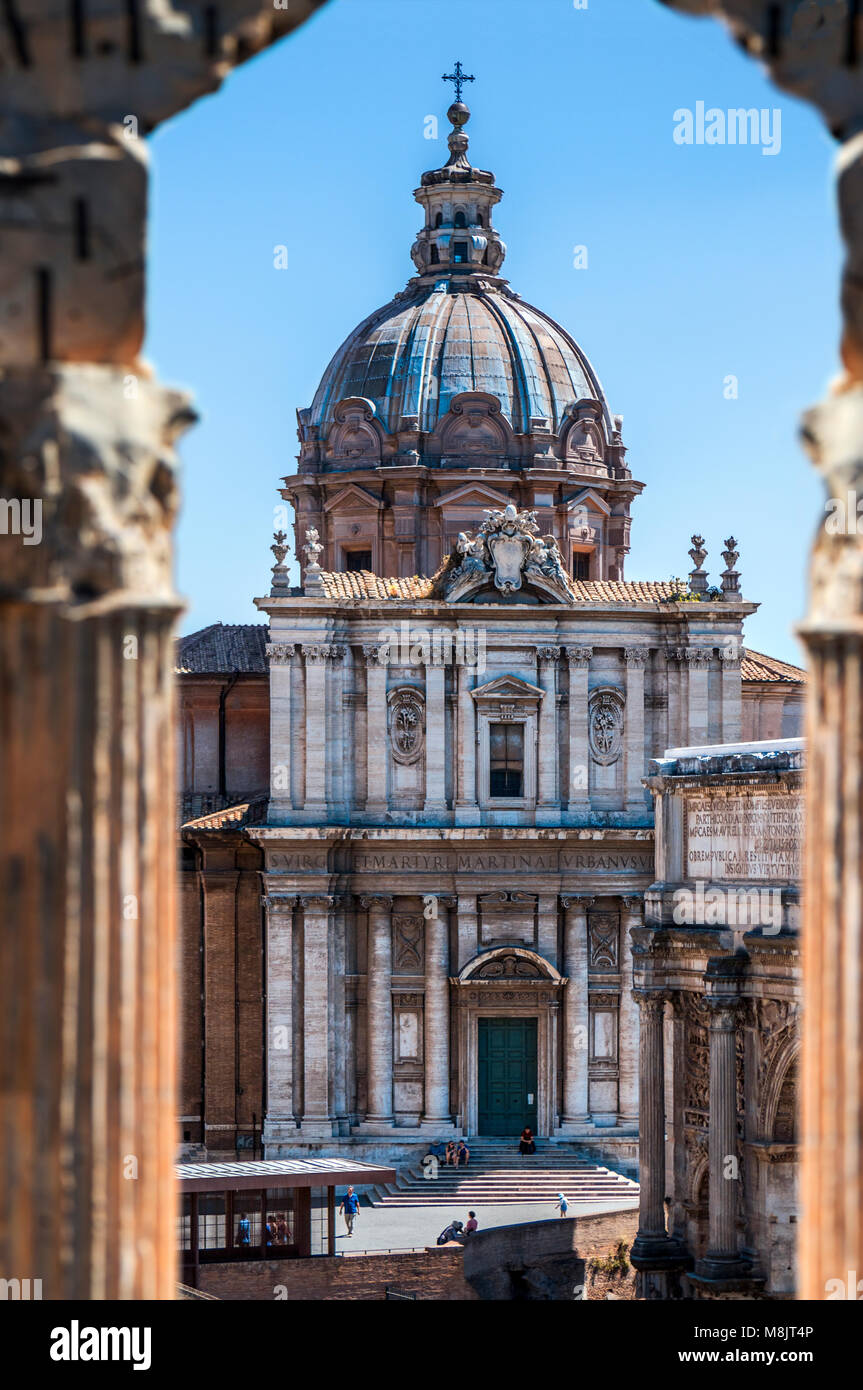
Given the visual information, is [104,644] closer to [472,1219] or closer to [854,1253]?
Result: [854,1253]

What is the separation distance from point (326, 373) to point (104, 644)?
5207 centimetres

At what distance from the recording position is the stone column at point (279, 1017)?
47.9 metres

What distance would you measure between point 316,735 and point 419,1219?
1065 centimetres

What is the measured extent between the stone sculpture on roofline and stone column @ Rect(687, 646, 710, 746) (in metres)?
2.86

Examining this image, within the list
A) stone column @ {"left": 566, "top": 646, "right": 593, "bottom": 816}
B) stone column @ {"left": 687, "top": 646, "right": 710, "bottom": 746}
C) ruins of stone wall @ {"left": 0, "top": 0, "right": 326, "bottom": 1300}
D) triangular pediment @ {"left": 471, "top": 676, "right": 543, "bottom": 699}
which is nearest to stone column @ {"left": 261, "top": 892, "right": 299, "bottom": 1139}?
triangular pediment @ {"left": 471, "top": 676, "right": 543, "bottom": 699}

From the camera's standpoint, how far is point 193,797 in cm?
5322

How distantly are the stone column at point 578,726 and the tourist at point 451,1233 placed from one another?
38.0 ft

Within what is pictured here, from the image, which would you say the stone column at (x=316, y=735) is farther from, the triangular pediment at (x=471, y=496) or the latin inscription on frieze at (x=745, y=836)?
the latin inscription on frieze at (x=745, y=836)

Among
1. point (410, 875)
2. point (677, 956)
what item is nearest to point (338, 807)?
point (410, 875)

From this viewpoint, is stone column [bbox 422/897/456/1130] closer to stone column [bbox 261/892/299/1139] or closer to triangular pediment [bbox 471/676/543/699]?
stone column [bbox 261/892/299/1139]

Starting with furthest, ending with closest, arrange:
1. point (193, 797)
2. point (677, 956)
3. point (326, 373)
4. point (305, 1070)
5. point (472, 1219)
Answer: point (326, 373) → point (193, 797) → point (305, 1070) → point (472, 1219) → point (677, 956)

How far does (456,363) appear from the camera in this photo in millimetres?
57281

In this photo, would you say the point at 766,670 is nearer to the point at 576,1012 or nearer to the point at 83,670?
the point at 576,1012

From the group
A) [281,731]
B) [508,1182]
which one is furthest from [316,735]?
[508,1182]
